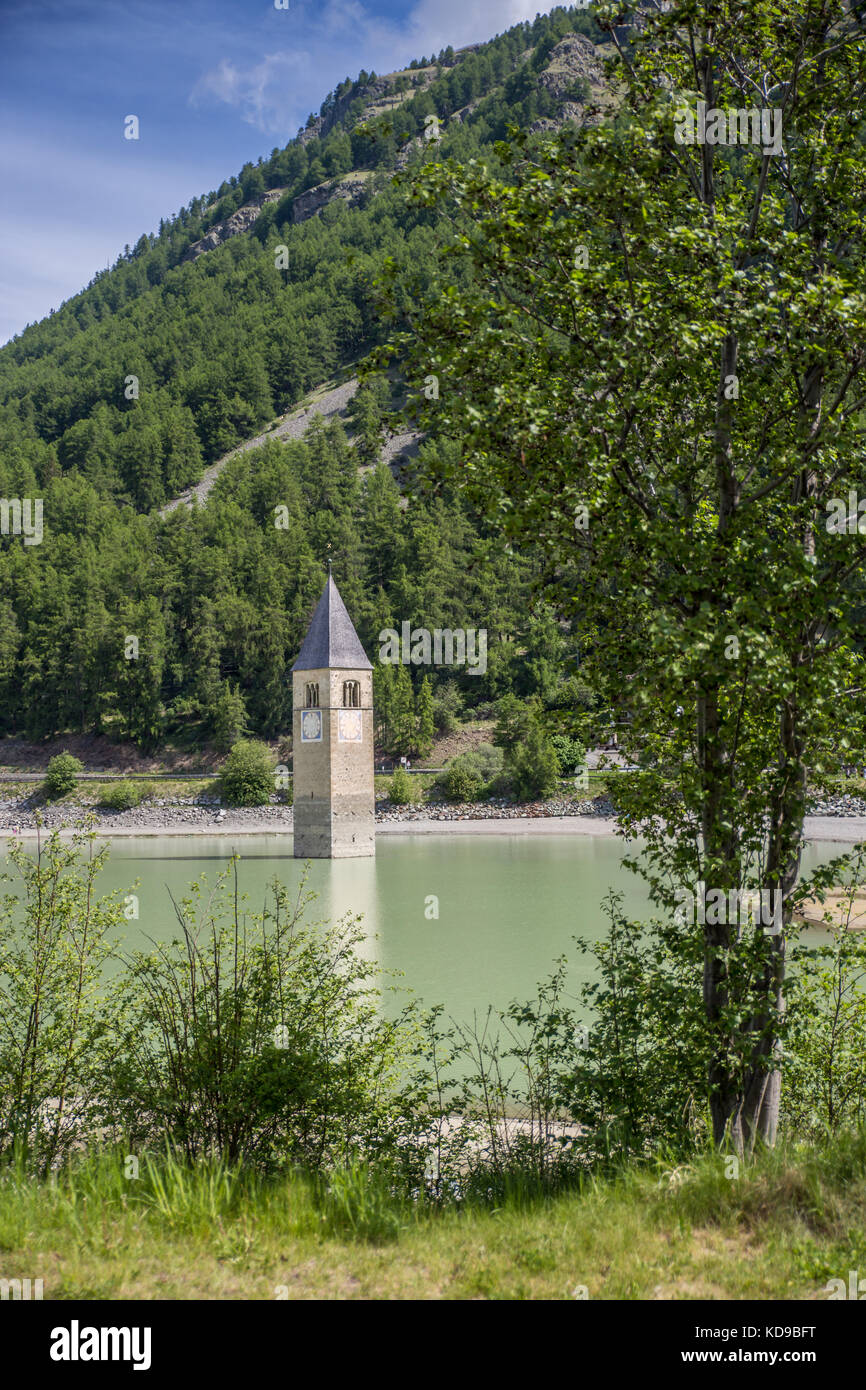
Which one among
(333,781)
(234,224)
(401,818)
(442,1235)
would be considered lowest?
(401,818)

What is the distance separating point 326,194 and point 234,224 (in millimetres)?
28095

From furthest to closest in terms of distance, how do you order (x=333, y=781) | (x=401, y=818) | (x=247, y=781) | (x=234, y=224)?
(x=234, y=224) → (x=247, y=781) → (x=401, y=818) → (x=333, y=781)

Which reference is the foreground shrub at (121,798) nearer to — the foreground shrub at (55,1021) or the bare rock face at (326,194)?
the foreground shrub at (55,1021)

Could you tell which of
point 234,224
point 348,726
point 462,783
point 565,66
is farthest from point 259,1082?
point 234,224

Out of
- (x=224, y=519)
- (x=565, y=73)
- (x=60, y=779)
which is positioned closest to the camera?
(x=60, y=779)

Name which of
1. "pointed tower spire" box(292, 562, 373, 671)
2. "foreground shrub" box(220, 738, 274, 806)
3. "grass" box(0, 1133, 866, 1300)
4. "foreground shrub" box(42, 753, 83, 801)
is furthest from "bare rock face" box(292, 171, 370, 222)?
"grass" box(0, 1133, 866, 1300)

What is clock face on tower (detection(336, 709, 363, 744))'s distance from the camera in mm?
33706

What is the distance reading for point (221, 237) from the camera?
188 metres

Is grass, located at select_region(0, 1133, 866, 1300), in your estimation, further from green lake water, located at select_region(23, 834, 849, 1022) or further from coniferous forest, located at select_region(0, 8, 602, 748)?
coniferous forest, located at select_region(0, 8, 602, 748)

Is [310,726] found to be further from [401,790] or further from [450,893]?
[401,790]

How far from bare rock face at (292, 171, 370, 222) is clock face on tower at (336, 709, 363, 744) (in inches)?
6017

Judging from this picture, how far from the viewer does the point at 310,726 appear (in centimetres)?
3416

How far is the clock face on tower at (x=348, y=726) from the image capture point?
33706mm
